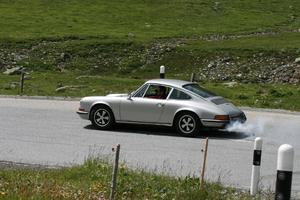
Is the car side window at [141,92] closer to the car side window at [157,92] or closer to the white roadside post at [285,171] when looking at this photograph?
the car side window at [157,92]

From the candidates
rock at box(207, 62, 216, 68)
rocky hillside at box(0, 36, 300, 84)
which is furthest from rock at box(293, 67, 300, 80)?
rock at box(207, 62, 216, 68)

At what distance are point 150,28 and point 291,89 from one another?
2293 centimetres

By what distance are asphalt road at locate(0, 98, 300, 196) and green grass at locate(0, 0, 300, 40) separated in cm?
2352

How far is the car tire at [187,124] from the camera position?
15773 millimetres

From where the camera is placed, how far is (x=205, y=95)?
16.4m

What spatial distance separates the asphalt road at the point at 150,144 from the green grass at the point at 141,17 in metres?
23.5

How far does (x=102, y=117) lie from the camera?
16734 millimetres

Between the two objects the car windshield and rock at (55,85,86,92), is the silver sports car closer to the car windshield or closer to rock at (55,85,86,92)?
the car windshield

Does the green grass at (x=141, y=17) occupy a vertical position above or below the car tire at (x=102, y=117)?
above

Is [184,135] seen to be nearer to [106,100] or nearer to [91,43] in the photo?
[106,100]

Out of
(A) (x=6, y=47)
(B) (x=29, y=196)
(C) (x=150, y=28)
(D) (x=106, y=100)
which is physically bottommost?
(B) (x=29, y=196)

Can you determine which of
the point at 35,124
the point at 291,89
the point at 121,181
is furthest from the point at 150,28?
the point at 121,181

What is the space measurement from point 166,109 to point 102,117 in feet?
5.66

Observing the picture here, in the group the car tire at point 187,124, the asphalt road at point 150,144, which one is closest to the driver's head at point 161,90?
the car tire at point 187,124
